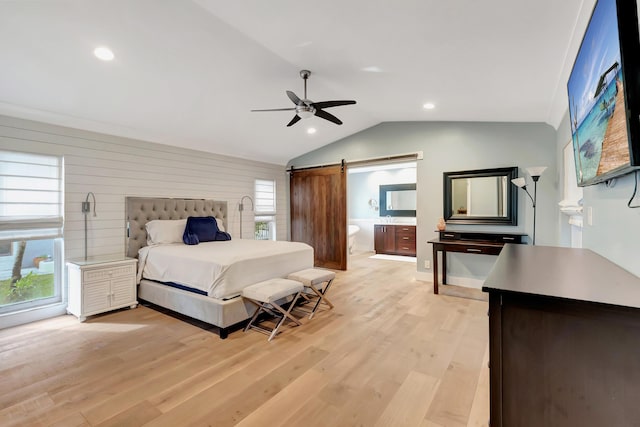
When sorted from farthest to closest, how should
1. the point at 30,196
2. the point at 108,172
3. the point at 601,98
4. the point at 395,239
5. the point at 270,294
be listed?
the point at 395,239
the point at 108,172
the point at 30,196
the point at 270,294
the point at 601,98

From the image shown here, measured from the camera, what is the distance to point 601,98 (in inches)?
51.3

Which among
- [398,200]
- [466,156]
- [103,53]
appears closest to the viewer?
[103,53]

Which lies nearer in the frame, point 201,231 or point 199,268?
point 199,268

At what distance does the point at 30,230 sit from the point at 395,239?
22.2ft

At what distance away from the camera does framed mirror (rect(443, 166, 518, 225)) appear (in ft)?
13.8

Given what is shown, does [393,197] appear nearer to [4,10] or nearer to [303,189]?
[303,189]

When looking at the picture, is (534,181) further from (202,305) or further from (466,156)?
(202,305)

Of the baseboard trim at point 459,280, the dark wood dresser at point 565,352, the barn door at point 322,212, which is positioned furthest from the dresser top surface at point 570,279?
the barn door at point 322,212

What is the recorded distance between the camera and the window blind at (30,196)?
3127mm

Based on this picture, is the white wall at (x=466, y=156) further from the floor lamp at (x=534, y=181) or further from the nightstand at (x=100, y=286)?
the nightstand at (x=100, y=286)

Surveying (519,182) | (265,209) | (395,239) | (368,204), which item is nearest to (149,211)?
(265,209)

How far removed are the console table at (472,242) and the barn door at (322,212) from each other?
2.01m

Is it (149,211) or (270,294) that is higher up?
(149,211)

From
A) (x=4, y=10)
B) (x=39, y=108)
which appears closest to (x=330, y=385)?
(x=4, y=10)
